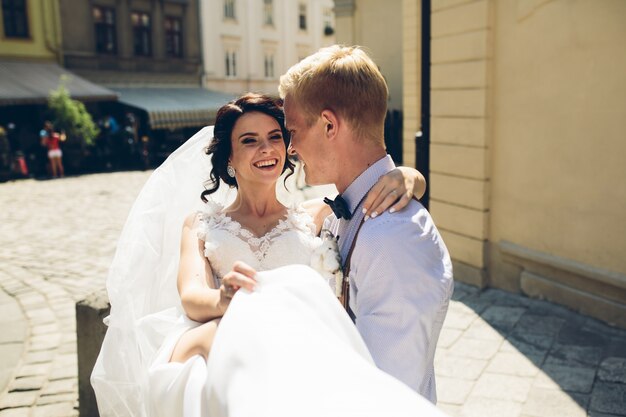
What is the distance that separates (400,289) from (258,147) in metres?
1.40

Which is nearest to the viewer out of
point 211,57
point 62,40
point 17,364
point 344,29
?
point 17,364

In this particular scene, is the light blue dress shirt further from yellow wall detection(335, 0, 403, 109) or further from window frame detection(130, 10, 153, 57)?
window frame detection(130, 10, 153, 57)

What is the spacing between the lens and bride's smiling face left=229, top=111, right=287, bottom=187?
8.96 ft

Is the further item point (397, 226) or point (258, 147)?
point (258, 147)

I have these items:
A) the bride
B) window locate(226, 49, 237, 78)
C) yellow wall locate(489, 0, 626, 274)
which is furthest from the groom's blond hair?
window locate(226, 49, 237, 78)

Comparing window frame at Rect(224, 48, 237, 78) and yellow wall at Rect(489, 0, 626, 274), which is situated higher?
window frame at Rect(224, 48, 237, 78)

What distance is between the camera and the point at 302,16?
3628cm

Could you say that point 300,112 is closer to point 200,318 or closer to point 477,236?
point 200,318

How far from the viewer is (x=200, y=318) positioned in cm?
215

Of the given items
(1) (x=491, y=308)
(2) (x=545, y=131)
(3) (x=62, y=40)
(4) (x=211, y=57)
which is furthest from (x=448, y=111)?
(4) (x=211, y=57)

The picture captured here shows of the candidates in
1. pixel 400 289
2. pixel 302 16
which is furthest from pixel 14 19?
pixel 400 289

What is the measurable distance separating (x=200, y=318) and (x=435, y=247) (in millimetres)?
1009

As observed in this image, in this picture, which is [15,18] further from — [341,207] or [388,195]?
[388,195]

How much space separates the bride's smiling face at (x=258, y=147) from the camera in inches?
108
